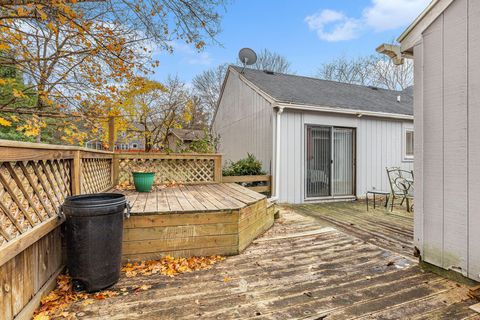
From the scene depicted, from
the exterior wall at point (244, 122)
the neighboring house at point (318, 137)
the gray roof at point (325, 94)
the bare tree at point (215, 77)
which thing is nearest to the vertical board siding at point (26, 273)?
the neighboring house at point (318, 137)

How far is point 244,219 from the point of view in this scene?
3301mm

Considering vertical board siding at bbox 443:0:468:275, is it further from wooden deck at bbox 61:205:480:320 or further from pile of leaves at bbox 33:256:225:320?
A: pile of leaves at bbox 33:256:225:320

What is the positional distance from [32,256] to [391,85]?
2140 centimetres

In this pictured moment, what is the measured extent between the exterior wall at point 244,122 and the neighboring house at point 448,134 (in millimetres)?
3967

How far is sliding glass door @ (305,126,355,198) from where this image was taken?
262 inches

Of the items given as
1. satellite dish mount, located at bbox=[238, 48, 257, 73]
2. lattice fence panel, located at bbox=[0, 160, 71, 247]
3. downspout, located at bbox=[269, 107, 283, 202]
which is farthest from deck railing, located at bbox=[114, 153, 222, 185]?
satellite dish mount, located at bbox=[238, 48, 257, 73]

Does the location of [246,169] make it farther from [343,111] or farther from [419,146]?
[419,146]

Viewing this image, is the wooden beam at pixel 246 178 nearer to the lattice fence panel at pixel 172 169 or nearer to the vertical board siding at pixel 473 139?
the lattice fence panel at pixel 172 169

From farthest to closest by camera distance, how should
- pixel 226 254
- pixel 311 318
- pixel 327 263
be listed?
pixel 226 254, pixel 327 263, pixel 311 318

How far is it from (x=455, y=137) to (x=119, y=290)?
11.4 feet

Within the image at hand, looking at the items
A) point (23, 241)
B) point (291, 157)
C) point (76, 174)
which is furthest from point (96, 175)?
point (291, 157)

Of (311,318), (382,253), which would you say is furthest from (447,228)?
(311,318)

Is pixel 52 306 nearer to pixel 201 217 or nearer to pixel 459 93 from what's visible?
pixel 201 217

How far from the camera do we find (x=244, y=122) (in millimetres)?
8516
